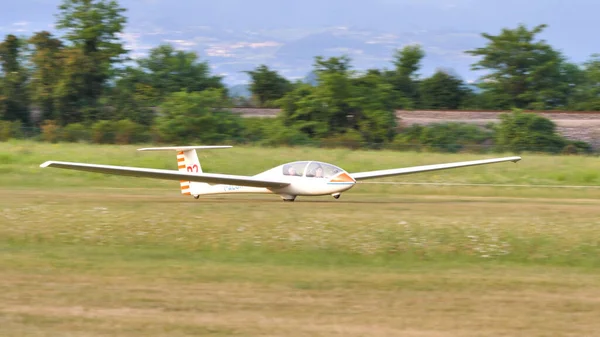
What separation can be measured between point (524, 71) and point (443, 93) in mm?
9159

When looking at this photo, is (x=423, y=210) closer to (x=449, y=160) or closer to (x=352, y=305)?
(x=352, y=305)

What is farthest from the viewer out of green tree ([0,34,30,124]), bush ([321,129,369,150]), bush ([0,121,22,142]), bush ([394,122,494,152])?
green tree ([0,34,30,124])

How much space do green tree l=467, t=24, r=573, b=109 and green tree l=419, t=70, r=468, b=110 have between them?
11.2 feet

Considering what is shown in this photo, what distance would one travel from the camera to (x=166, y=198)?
22.8m

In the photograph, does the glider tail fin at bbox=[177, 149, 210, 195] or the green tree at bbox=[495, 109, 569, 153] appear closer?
the glider tail fin at bbox=[177, 149, 210, 195]

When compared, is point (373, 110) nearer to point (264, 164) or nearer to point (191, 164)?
point (264, 164)

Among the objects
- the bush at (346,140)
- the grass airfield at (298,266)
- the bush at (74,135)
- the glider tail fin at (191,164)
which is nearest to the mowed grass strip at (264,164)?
the bush at (346,140)

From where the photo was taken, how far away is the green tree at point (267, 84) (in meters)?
81.4

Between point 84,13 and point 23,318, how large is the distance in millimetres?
58071

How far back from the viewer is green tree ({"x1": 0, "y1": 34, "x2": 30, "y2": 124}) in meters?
61.2

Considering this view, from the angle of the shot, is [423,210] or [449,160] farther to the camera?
[449,160]

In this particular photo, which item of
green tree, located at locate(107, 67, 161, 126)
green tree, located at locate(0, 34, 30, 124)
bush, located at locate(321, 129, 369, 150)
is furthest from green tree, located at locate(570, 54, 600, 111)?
green tree, located at locate(0, 34, 30, 124)

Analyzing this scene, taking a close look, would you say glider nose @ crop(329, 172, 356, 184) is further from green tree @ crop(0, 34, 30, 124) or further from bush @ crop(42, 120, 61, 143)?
green tree @ crop(0, 34, 30, 124)

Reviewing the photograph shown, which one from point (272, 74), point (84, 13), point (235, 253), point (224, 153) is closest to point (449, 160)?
point (224, 153)
